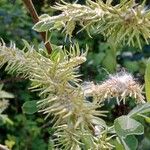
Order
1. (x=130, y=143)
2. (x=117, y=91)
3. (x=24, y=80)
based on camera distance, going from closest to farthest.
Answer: (x=117, y=91) → (x=130, y=143) → (x=24, y=80)

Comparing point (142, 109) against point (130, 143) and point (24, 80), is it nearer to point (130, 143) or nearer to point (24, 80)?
point (130, 143)

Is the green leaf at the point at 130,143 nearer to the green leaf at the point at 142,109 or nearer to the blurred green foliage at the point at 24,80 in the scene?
the green leaf at the point at 142,109

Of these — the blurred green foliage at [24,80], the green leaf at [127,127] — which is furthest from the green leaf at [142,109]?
the blurred green foliage at [24,80]

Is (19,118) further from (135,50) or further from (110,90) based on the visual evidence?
(110,90)

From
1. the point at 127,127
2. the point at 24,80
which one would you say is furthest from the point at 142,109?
the point at 24,80

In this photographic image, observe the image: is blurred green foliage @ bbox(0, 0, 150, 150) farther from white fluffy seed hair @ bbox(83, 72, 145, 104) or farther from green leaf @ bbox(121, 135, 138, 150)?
white fluffy seed hair @ bbox(83, 72, 145, 104)

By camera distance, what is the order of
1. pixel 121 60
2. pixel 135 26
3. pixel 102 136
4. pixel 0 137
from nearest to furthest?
pixel 135 26 → pixel 102 136 → pixel 121 60 → pixel 0 137

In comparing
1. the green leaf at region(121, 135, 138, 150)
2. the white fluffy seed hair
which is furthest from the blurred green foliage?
the white fluffy seed hair

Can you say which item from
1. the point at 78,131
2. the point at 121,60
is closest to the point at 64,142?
the point at 78,131
